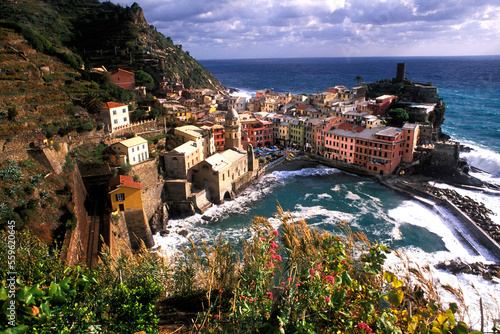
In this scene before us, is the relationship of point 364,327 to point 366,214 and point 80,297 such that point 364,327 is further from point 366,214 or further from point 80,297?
point 366,214

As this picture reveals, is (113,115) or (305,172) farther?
(305,172)

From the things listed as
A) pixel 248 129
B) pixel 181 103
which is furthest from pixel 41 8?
pixel 248 129

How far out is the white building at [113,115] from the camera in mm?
28623

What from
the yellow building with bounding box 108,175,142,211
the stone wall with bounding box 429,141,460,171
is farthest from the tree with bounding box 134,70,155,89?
the stone wall with bounding box 429,141,460,171

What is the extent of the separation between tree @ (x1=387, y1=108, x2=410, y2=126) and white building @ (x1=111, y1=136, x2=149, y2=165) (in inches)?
1433

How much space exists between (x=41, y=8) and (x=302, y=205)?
65.2 m

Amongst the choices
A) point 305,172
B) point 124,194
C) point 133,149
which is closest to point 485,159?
point 305,172

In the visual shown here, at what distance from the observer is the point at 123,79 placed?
144 ft

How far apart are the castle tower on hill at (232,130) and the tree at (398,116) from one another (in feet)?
80.4

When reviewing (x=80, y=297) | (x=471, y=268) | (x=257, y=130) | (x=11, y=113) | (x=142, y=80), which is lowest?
(x=471, y=268)

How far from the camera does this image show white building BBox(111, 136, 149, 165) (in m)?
26.1

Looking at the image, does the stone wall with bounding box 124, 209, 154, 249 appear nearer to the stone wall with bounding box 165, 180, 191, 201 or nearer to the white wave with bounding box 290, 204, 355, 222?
the stone wall with bounding box 165, 180, 191, 201

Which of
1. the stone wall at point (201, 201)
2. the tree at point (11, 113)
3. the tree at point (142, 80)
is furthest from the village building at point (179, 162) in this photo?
the tree at point (142, 80)

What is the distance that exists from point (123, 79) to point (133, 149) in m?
21.8
